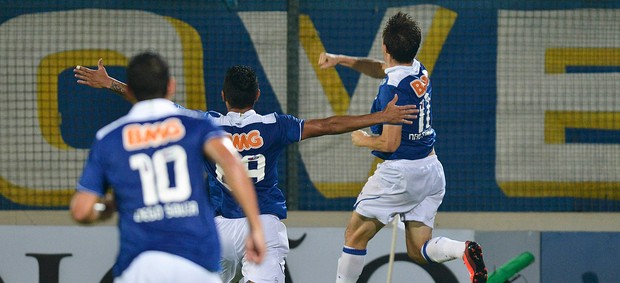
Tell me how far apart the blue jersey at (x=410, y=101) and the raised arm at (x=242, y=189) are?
99.9 inches

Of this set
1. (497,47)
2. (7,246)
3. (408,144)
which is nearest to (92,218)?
(408,144)

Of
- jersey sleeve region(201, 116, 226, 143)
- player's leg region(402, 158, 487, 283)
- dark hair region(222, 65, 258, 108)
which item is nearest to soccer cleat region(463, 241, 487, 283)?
player's leg region(402, 158, 487, 283)

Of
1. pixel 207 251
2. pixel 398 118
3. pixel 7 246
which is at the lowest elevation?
pixel 7 246

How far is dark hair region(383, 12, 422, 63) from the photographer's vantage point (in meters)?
6.68

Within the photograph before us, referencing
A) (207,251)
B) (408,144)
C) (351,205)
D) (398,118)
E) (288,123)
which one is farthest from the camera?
(351,205)

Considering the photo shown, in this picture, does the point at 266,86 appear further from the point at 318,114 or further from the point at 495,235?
the point at 495,235

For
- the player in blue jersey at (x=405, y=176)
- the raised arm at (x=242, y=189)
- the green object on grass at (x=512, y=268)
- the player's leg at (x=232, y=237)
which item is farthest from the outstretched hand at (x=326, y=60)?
the raised arm at (x=242, y=189)

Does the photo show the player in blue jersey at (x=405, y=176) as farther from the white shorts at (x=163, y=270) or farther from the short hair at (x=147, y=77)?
the white shorts at (x=163, y=270)

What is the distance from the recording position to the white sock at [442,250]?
669 cm

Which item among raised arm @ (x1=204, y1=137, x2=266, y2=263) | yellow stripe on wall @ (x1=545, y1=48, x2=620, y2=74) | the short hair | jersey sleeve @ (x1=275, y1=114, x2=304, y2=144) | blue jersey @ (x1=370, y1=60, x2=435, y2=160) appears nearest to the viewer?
raised arm @ (x1=204, y1=137, x2=266, y2=263)

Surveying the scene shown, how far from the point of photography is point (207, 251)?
13.5 feet

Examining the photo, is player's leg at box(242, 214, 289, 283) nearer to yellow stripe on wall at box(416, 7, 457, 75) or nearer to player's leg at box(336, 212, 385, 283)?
player's leg at box(336, 212, 385, 283)

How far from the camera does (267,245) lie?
623cm

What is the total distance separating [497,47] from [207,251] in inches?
229
